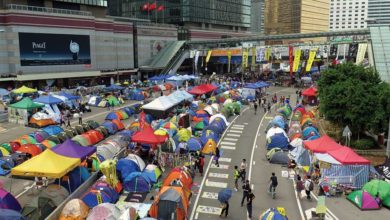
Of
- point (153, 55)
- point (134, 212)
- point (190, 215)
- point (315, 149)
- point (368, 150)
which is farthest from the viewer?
point (153, 55)

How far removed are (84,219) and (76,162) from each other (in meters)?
4.01

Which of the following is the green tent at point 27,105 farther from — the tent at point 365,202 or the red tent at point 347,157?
the tent at point 365,202

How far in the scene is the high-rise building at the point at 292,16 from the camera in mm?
185250

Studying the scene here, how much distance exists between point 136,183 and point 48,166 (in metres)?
4.25

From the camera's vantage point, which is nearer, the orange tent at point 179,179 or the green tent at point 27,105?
the orange tent at point 179,179

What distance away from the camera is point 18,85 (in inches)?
2084

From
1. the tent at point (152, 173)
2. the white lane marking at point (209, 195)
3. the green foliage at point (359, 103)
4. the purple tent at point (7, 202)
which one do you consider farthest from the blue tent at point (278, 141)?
the purple tent at point (7, 202)

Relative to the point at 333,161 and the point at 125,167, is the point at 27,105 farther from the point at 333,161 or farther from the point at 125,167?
the point at 333,161

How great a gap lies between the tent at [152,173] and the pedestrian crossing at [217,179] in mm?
2632

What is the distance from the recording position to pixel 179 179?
59.4ft

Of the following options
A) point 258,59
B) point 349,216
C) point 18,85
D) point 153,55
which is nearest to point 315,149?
point 349,216

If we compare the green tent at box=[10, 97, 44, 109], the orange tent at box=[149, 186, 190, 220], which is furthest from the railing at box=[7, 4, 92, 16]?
the orange tent at box=[149, 186, 190, 220]

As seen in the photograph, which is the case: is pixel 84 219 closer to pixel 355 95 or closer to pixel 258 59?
pixel 355 95

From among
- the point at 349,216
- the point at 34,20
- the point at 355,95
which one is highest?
the point at 34,20
